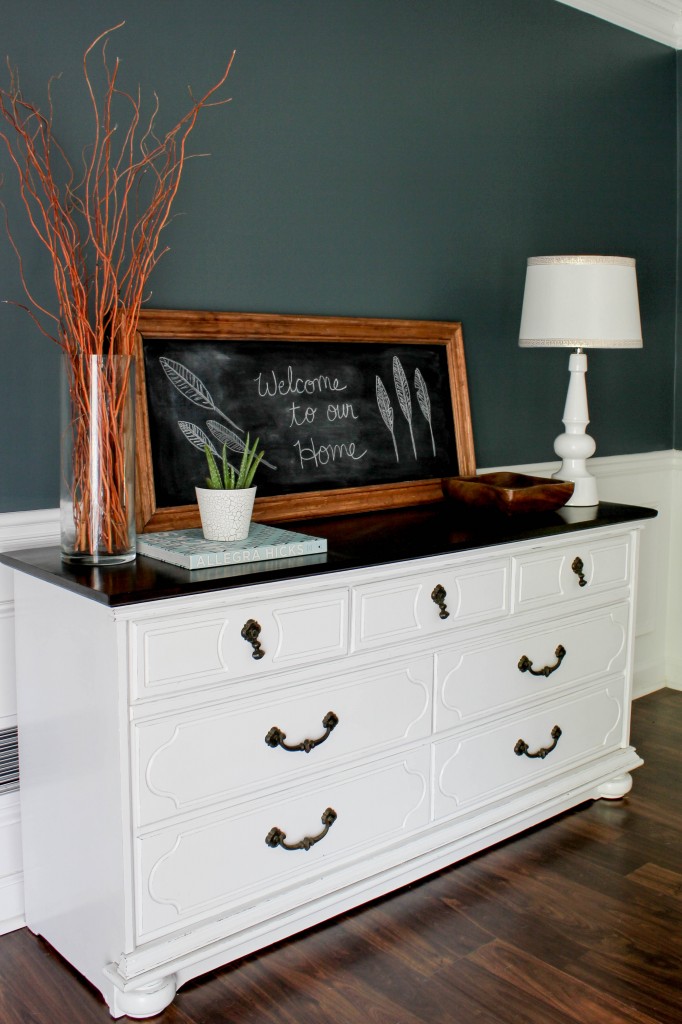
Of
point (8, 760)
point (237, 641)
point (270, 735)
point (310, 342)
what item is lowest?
point (8, 760)

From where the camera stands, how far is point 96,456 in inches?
75.0

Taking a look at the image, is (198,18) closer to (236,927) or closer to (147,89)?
(147,89)

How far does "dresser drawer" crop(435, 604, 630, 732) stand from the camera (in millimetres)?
2297

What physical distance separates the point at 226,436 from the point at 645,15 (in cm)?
228

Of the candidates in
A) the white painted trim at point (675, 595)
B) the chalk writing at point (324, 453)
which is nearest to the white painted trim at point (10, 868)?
the chalk writing at point (324, 453)

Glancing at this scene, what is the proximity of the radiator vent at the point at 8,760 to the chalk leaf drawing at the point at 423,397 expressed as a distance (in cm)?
138

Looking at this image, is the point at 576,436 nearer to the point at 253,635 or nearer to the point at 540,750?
the point at 540,750

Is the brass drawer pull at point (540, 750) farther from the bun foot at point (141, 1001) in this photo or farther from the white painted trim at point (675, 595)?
the white painted trim at point (675, 595)

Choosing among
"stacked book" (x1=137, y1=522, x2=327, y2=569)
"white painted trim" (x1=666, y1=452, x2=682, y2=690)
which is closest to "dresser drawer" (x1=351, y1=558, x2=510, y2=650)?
"stacked book" (x1=137, y1=522, x2=327, y2=569)

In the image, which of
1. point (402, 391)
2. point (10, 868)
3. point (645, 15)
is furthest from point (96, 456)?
point (645, 15)

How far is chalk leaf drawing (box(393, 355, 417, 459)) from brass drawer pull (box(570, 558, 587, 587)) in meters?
0.55

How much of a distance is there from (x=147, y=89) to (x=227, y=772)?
1.48 m

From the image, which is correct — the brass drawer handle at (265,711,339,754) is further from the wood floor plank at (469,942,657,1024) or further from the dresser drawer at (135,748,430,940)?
the wood floor plank at (469,942,657,1024)

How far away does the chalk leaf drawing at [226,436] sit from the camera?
7.72 feet
